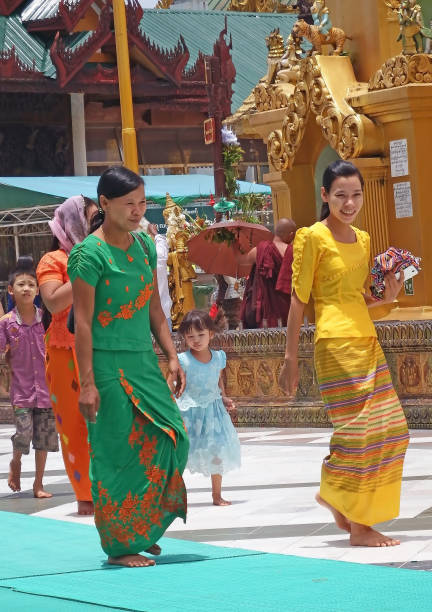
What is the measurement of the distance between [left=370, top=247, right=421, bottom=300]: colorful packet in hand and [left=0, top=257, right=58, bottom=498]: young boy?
3203 mm

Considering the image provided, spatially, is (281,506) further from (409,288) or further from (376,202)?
(376,202)

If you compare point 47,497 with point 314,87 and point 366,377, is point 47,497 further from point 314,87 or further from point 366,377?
point 314,87

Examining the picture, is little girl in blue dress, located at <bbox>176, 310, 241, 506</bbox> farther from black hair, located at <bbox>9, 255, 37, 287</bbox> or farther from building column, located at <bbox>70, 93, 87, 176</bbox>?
building column, located at <bbox>70, 93, 87, 176</bbox>

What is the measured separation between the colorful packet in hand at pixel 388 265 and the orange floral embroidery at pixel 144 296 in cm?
111

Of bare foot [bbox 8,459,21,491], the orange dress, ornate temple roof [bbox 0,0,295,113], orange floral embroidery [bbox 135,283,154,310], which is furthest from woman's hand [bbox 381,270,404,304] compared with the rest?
ornate temple roof [bbox 0,0,295,113]

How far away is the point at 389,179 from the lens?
42.0 ft

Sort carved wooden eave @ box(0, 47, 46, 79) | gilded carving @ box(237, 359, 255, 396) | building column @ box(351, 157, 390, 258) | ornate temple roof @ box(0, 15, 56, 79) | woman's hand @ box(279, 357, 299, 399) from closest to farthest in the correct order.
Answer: woman's hand @ box(279, 357, 299, 399)
building column @ box(351, 157, 390, 258)
gilded carving @ box(237, 359, 255, 396)
carved wooden eave @ box(0, 47, 46, 79)
ornate temple roof @ box(0, 15, 56, 79)

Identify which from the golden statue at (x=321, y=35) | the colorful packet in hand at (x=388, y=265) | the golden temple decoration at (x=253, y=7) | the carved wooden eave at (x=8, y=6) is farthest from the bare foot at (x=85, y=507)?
the golden temple decoration at (x=253, y=7)

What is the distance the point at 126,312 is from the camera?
20.7 ft

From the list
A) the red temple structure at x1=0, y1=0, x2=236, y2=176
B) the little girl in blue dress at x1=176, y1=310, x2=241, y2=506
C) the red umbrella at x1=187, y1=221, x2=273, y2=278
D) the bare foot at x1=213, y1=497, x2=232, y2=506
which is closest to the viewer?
the bare foot at x1=213, y1=497, x2=232, y2=506

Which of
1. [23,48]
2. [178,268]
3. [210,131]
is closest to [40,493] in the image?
[178,268]

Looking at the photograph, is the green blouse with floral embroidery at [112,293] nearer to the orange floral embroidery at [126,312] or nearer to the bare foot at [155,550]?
the orange floral embroidery at [126,312]

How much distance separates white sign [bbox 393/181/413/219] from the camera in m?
12.6

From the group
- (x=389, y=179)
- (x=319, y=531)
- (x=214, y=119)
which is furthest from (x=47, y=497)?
(x=214, y=119)
